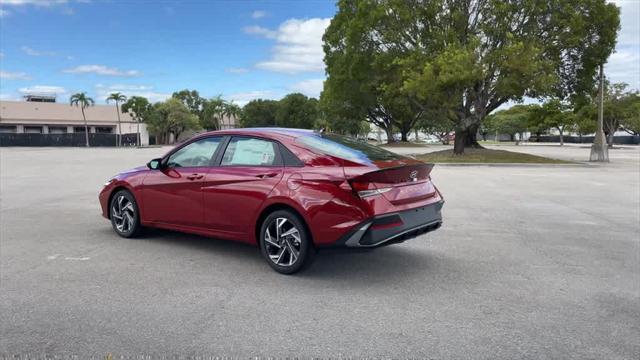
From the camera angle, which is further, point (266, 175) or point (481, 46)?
point (481, 46)

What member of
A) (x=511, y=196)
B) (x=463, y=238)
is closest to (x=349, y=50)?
(x=511, y=196)

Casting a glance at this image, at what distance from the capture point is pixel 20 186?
14328 mm

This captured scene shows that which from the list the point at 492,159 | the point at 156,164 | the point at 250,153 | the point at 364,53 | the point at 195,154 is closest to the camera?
the point at 250,153

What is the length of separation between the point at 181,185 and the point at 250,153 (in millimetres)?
1107

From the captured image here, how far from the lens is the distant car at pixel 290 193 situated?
15.9ft

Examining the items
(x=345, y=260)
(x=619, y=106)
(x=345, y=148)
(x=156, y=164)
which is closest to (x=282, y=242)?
(x=345, y=260)

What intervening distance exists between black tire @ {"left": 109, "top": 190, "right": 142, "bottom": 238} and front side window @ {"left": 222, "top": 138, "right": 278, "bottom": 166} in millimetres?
1868

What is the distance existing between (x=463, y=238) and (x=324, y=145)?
2.90 meters

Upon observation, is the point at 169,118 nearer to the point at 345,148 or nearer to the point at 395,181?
the point at 345,148

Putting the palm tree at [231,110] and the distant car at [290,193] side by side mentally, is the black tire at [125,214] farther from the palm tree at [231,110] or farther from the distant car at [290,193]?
the palm tree at [231,110]

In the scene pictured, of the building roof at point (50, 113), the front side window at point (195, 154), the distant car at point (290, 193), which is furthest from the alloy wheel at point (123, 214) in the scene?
the building roof at point (50, 113)

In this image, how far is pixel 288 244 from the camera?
5.23 metres

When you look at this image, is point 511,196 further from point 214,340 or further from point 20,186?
point 20,186

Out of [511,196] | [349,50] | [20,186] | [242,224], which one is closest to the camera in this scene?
[242,224]
